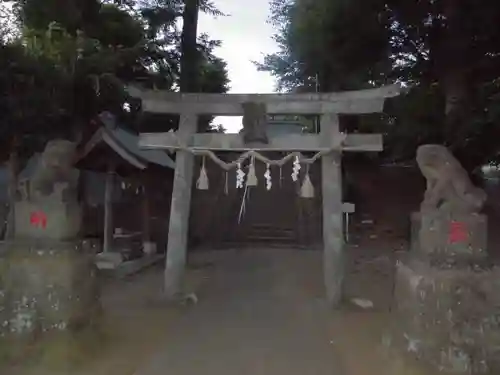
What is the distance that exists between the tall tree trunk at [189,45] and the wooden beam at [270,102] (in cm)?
655

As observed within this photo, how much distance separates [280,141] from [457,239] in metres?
4.12

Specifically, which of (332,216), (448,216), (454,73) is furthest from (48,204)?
(454,73)

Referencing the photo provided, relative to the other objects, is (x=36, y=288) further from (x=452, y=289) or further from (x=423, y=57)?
(x=423, y=57)

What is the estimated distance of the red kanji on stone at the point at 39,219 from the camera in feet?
17.8

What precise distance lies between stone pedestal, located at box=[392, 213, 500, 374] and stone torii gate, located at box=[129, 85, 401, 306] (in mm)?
3607

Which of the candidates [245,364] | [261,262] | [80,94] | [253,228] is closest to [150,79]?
[80,94]

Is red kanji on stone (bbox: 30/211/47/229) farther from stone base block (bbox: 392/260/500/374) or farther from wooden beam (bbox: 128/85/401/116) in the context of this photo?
wooden beam (bbox: 128/85/401/116)

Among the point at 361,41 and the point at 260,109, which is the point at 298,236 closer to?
the point at 361,41

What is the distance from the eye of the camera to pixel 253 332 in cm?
681

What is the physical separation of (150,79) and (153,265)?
4.43m

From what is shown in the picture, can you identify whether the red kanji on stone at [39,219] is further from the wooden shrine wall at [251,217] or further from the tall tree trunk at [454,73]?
the wooden shrine wall at [251,217]

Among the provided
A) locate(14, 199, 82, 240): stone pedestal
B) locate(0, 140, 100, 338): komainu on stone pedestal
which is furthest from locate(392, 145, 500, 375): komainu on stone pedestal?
locate(14, 199, 82, 240): stone pedestal

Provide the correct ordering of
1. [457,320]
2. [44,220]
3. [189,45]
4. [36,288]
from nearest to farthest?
[457,320], [36,288], [44,220], [189,45]

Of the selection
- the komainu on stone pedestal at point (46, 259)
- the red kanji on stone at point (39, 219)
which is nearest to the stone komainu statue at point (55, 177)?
the komainu on stone pedestal at point (46, 259)
